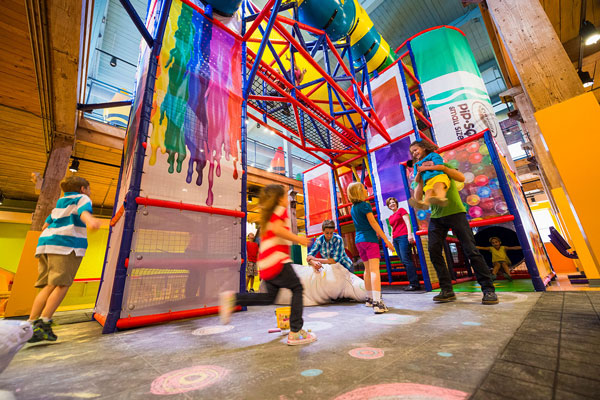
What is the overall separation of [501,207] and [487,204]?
17cm

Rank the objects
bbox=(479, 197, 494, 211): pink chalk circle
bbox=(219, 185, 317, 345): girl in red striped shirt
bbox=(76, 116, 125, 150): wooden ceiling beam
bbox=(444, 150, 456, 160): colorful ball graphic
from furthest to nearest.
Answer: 1. bbox=(76, 116, 125, 150): wooden ceiling beam
2. bbox=(444, 150, 456, 160): colorful ball graphic
3. bbox=(479, 197, 494, 211): pink chalk circle
4. bbox=(219, 185, 317, 345): girl in red striped shirt

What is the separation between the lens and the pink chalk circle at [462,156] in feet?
12.2

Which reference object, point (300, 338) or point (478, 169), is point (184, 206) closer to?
point (300, 338)

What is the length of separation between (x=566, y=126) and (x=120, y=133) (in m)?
7.75

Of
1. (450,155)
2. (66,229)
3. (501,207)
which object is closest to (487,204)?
(501,207)

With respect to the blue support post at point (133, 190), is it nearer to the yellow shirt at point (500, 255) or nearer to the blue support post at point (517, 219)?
the blue support post at point (517, 219)

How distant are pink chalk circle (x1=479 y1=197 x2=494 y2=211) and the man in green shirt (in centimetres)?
111

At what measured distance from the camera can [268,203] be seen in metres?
1.91

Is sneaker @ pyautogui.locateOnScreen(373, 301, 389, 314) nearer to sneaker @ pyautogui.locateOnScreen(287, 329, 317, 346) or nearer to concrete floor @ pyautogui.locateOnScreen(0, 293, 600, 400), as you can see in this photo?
concrete floor @ pyautogui.locateOnScreen(0, 293, 600, 400)

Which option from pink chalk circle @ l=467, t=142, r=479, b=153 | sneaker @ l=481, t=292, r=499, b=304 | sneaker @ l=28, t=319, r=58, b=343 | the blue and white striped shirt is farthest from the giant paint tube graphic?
sneaker @ l=28, t=319, r=58, b=343

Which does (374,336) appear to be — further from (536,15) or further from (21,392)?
(536,15)

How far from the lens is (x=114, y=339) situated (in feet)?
6.40

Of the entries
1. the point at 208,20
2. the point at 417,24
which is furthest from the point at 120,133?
the point at 417,24

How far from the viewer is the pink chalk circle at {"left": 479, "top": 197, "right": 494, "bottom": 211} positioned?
3.35m
